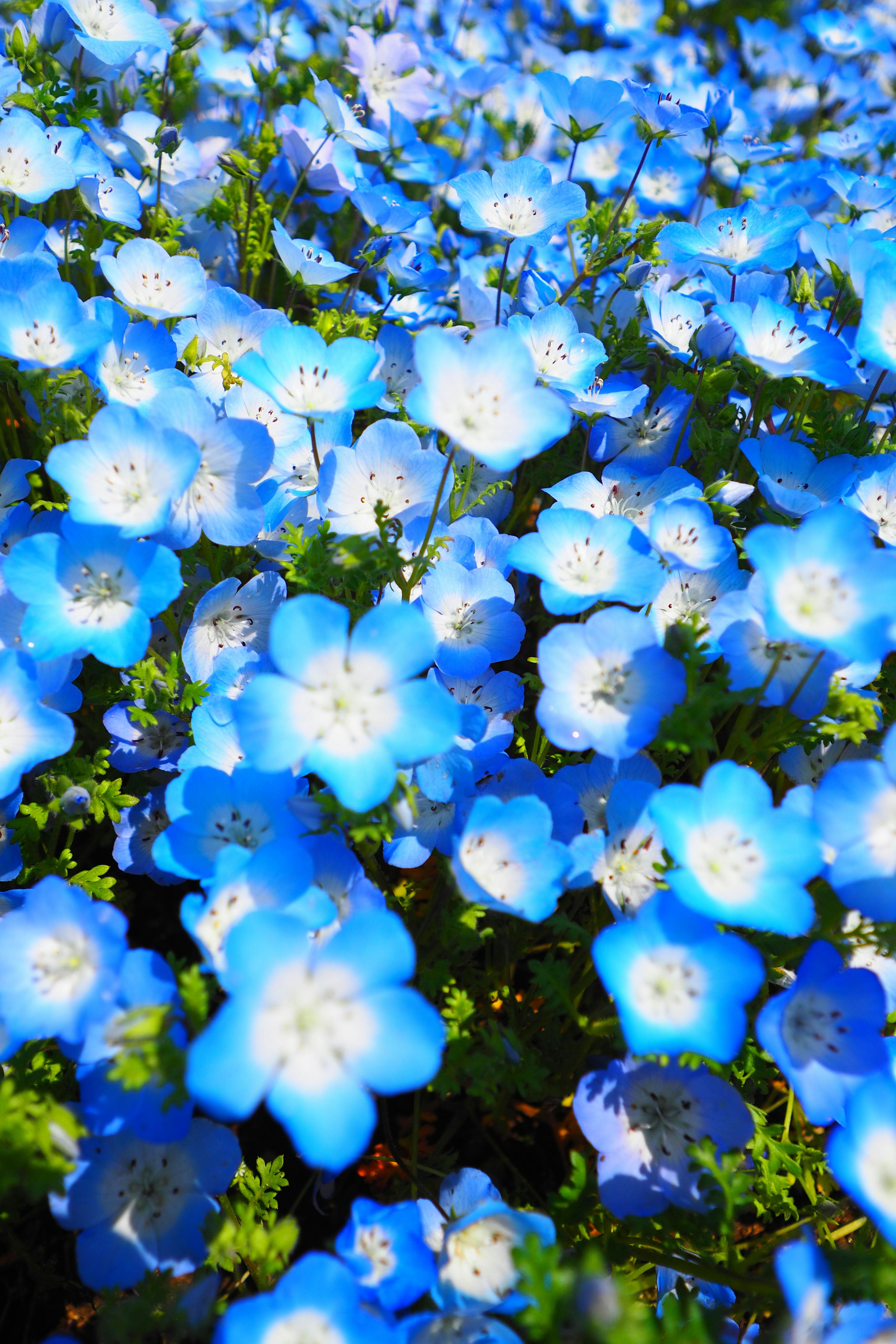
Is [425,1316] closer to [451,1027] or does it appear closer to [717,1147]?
[451,1027]

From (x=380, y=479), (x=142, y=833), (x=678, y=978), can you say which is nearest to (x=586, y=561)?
(x=380, y=479)

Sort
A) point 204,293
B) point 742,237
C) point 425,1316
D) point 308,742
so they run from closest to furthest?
1. point 425,1316
2. point 308,742
3. point 204,293
4. point 742,237

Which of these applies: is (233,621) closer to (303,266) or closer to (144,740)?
(144,740)

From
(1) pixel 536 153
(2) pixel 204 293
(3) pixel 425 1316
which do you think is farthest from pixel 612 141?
(3) pixel 425 1316

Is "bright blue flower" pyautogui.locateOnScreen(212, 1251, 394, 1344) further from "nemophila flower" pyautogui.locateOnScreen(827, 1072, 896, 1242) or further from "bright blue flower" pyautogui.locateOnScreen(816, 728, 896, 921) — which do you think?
"bright blue flower" pyautogui.locateOnScreen(816, 728, 896, 921)

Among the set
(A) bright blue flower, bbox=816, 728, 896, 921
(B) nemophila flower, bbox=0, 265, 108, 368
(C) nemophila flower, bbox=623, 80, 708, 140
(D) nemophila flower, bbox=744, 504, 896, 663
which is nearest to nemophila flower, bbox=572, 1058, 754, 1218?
(A) bright blue flower, bbox=816, 728, 896, 921

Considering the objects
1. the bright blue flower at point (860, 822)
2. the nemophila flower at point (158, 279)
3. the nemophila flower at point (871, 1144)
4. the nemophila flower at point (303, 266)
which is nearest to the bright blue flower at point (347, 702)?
the bright blue flower at point (860, 822)

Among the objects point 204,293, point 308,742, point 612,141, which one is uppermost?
point 612,141
